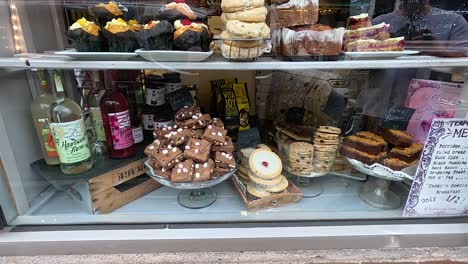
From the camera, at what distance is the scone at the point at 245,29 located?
0.92 m

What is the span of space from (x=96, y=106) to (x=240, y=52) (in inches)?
28.9

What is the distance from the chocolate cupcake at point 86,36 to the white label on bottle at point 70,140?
0.30 metres

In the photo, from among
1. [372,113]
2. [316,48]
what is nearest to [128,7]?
[316,48]

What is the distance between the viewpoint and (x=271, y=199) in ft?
3.79

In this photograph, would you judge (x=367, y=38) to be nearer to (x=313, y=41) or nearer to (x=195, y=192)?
(x=313, y=41)

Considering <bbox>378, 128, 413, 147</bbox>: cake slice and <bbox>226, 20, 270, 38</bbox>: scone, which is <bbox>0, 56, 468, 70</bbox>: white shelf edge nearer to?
<bbox>226, 20, 270, 38</bbox>: scone

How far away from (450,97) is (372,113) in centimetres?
32

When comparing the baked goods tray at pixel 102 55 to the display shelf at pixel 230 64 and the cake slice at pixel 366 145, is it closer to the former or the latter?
the display shelf at pixel 230 64

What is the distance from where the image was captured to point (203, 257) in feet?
3.59

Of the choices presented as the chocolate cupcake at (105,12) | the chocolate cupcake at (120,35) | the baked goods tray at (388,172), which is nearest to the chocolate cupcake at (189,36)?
the chocolate cupcake at (120,35)

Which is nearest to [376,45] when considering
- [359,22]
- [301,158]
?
[359,22]

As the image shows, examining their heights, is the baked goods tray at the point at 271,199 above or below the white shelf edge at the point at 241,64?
below

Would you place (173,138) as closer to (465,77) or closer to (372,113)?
(372,113)

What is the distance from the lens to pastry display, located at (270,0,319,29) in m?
1.06
